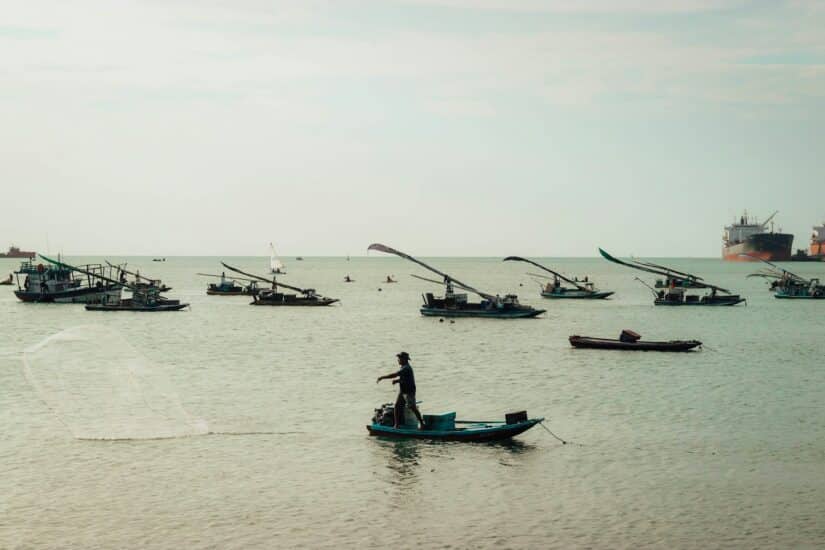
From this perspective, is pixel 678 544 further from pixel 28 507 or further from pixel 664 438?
pixel 28 507

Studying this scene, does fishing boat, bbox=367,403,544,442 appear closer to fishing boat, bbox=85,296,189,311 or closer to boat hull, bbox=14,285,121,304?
fishing boat, bbox=85,296,189,311

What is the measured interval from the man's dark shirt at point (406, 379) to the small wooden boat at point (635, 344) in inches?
1276

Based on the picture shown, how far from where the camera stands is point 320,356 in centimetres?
6003

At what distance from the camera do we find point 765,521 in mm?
22000

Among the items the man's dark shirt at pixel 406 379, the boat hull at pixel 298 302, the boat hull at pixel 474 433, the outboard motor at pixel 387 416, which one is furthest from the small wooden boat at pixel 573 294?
the man's dark shirt at pixel 406 379

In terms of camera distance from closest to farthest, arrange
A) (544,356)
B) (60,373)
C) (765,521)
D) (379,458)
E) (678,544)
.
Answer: (678,544)
(765,521)
(379,458)
(60,373)
(544,356)

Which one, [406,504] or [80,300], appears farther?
[80,300]

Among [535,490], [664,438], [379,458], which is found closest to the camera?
[535,490]

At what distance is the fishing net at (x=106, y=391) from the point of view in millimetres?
33375

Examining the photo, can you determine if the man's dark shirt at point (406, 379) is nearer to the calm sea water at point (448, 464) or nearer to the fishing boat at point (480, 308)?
the calm sea water at point (448, 464)

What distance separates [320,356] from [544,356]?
13742mm

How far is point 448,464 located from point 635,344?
3387 centimetres

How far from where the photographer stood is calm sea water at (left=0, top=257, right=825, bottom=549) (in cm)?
2127

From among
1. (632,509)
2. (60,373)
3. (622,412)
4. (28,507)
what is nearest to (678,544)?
(632,509)
